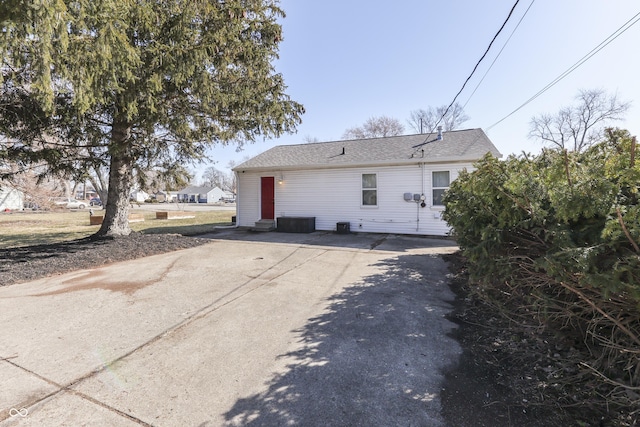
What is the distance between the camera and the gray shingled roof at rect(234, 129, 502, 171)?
31.7 ft

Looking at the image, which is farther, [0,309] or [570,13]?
[570,13]

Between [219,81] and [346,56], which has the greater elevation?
[346,56]

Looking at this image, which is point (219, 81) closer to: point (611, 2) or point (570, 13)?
point (570, 13)

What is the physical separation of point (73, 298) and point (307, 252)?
4.57 m

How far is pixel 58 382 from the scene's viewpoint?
7.25ft

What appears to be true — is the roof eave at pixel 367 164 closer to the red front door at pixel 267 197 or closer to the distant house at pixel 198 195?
the red front door at pixel 267 197

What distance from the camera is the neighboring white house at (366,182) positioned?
9.84 m

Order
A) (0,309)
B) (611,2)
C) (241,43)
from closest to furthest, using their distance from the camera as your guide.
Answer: (0,309) → (611,2) → (241,43)

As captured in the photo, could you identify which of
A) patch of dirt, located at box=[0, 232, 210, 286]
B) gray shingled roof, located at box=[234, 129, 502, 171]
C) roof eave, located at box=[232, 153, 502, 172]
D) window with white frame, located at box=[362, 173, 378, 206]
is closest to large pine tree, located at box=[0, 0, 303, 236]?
patch of dirt, located at box=[0, 232, 210, 286]

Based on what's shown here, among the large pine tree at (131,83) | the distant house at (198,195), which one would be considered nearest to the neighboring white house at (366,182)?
the large pine tree at (131,83)

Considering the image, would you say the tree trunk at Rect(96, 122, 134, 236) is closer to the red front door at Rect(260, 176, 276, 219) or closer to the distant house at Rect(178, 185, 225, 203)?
the red front door at Rect(260, 176, 276, 219)

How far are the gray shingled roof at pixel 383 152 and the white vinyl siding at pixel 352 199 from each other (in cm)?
35

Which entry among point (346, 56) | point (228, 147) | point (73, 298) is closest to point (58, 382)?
point (73, 298)

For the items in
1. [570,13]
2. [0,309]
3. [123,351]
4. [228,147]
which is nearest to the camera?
[123,351]
